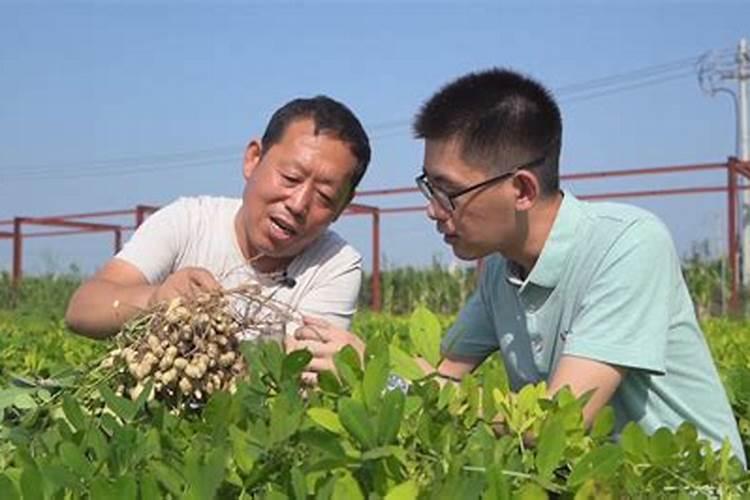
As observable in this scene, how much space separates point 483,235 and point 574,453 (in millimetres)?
1023

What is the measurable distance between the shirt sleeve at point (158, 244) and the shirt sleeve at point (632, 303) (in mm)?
1142

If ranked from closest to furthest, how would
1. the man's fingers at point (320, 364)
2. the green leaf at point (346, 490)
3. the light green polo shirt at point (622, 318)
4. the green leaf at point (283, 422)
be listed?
the green leaf at point (346, 490)
the green leaf at point (283, 422)
the man's fingers at point (320, 364)
the light green polo shirt at point (622, 318)

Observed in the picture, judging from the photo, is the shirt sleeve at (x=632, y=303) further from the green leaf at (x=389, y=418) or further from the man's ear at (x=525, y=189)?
the green leaf at (x=389, y=418)

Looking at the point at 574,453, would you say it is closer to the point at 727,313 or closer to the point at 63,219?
the point at 727,313

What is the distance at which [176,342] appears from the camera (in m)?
1.95

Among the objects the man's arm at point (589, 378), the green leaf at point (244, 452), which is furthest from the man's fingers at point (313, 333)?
the green leaf at point (244, 452)

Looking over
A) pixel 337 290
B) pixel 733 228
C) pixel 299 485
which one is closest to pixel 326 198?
pixel 337 290

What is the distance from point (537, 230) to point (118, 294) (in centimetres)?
90

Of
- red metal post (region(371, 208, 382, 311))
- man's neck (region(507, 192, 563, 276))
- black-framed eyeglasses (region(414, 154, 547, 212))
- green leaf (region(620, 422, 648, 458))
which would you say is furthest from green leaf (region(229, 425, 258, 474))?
red metal post (region(371, 208, 382, 311))

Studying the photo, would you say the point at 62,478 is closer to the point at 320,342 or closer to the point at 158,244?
the point at 320,342

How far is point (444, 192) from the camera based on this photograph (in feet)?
7.95

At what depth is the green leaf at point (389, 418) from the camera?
131cm

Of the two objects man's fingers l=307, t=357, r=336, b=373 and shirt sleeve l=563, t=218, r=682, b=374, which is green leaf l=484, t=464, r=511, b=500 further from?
shirt sleeve l=563, t=218, r=682, b=374

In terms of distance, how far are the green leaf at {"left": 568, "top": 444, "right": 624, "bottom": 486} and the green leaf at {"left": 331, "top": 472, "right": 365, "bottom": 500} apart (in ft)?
0.82
